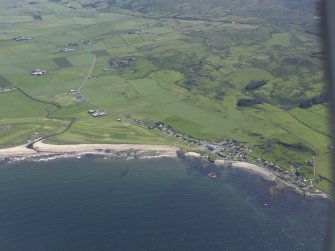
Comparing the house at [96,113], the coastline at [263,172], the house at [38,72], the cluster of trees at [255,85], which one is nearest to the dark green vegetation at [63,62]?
the house at [38,72]

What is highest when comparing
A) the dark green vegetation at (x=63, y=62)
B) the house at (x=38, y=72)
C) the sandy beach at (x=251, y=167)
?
the sandy beach at (x=251, y=167)

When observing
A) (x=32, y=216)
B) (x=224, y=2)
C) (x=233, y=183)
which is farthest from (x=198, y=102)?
(x=224, y=2)

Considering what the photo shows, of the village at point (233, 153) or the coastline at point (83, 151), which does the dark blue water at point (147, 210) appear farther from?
the village at point (233, 153)

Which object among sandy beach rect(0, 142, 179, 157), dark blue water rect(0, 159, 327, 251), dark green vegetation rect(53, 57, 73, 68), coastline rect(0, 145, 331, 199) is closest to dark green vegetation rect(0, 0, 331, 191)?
dark green vegetation rect(53, 57, 73, 68)

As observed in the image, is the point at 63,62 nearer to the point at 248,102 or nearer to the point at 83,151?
the point at 248,102

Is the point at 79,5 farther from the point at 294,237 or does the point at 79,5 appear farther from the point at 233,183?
the point at 294,237

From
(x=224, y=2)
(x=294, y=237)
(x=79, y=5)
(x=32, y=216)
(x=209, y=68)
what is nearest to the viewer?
(x=294, y=237)
